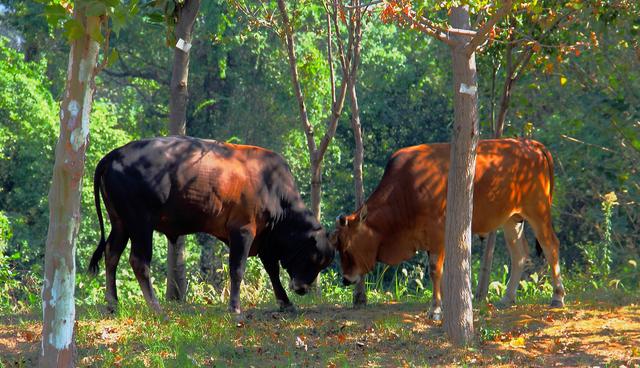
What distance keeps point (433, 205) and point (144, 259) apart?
9.89ft

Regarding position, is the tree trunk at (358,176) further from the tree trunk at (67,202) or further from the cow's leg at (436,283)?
the tree trunk at (67,202)

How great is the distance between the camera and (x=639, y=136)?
11.1m

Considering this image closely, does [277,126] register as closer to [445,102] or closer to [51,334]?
[445,102]

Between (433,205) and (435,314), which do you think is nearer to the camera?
(435,314)

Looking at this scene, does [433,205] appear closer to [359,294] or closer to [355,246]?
[355,246]

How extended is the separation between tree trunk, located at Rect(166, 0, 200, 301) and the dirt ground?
1899mm

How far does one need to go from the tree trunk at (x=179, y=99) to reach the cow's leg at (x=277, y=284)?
1.14 metres

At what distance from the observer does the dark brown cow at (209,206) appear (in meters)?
10.4

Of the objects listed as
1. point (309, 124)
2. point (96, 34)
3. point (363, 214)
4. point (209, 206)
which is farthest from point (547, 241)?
point (96, 34)

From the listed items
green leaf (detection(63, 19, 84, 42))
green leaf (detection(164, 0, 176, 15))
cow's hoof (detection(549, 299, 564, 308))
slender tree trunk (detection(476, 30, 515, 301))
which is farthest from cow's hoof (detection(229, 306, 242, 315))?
green leaf (detection(63, 19, 84, 42))

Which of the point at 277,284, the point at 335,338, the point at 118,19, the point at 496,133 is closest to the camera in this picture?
the point at 118,19

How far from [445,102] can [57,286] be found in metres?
21.0

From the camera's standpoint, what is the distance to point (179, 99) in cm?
1234

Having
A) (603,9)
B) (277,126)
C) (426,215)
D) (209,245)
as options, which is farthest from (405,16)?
(277,126)
